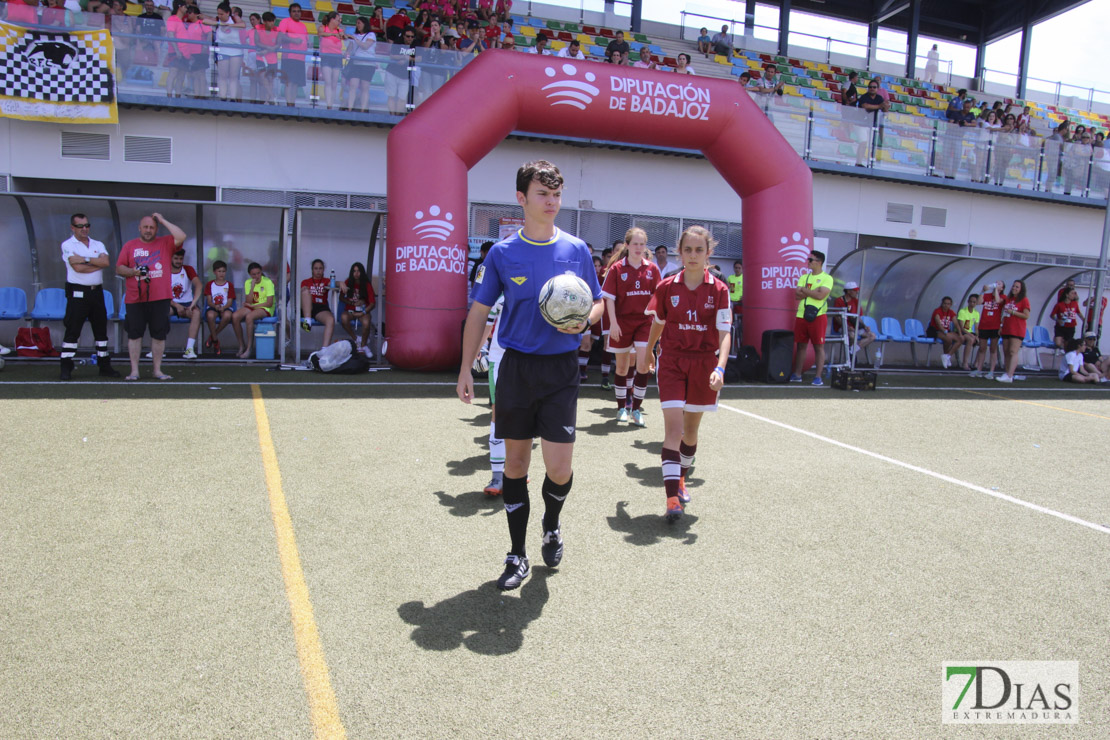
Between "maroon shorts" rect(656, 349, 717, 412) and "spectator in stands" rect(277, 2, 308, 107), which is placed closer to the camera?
"maroon shorts" rect(656, 349, 717, 412)

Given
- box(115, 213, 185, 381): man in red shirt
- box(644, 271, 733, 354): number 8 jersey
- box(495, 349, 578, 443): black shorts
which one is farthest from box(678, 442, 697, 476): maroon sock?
box(115, 213, 185, 381): man in red shirt

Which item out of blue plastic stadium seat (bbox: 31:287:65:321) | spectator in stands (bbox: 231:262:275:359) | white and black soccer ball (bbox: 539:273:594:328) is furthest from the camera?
spectator in stands (bbox: 231:262:275:359)

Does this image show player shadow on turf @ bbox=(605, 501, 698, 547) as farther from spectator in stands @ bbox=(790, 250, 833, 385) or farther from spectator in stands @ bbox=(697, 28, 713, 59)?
spectator in stands @ bbox=(697, 28, 713, 59)

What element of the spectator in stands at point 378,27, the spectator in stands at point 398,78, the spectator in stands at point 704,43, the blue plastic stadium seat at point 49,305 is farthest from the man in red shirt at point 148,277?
the spectator in stands at point 704,43

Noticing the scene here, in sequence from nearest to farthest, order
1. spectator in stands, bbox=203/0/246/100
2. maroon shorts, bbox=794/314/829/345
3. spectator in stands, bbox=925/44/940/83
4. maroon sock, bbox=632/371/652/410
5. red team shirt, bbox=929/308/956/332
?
maroon sock, bbox=632/371/652/410 → maroon shorts, bbox=794/314/829/345 → spectator in stands, bbox=203/0/246/100 → red team shirt, bbox=929/308/956/332 → spectator in stands, bbox=925/44/940/83

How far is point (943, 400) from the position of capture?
11359mm

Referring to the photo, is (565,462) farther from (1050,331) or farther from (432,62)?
(1050,331)

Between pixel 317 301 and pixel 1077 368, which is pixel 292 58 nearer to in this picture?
pixel 317 301

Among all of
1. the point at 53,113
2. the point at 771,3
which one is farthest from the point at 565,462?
the point at 771,3

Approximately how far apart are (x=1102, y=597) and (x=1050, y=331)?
Result: 17354mm

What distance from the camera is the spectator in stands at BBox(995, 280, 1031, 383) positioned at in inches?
564

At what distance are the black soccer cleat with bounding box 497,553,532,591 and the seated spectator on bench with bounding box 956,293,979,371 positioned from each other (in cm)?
1534

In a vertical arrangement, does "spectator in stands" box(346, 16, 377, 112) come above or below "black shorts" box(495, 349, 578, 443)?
above

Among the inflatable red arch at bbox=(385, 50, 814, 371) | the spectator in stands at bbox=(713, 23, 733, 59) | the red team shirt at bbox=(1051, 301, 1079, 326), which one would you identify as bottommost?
the red team shirt at bbox=(1051, 301, 1079, 326)
